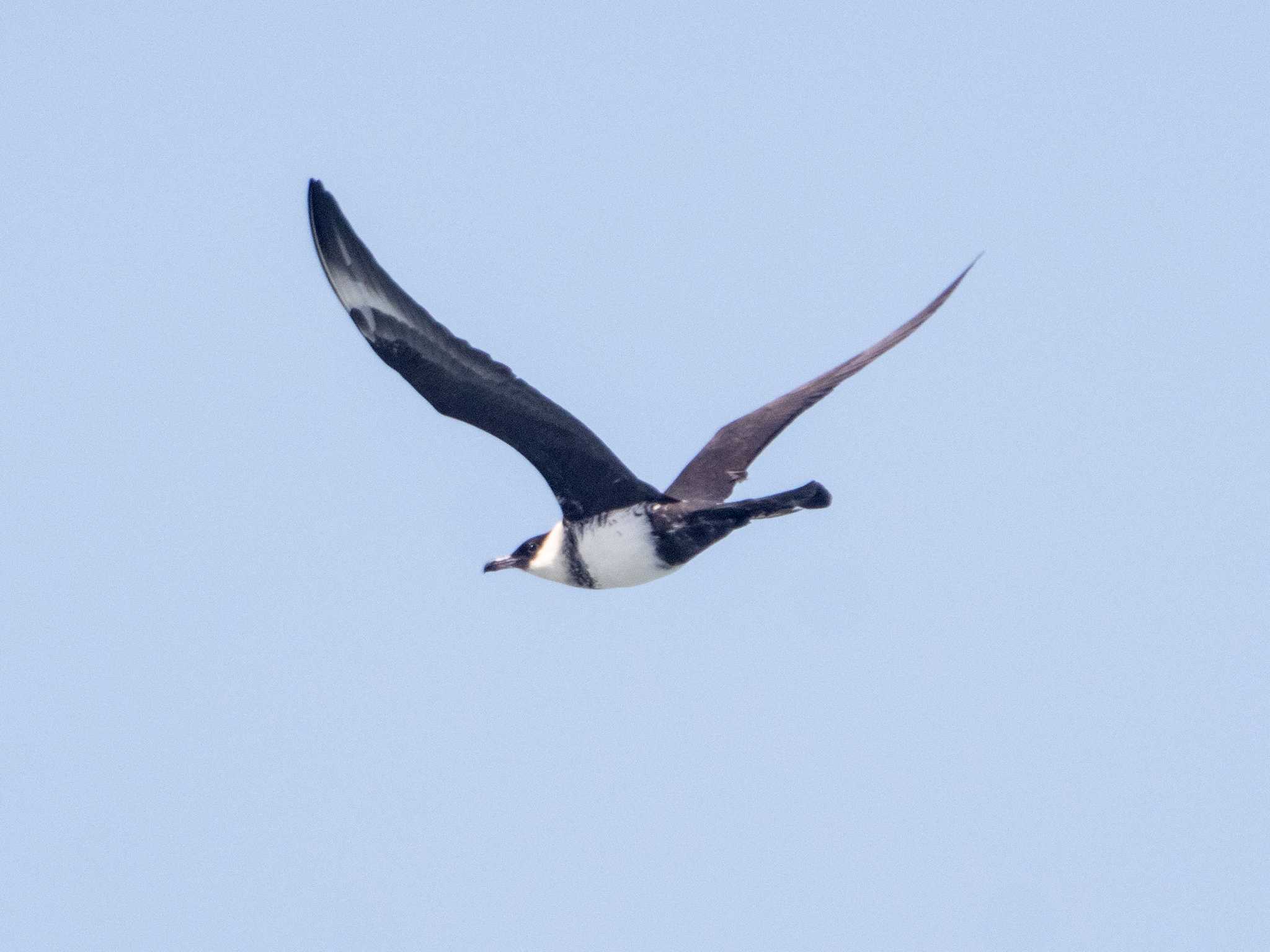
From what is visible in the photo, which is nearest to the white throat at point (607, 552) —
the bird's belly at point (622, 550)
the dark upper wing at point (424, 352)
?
the bird's belly at point (622, 550)

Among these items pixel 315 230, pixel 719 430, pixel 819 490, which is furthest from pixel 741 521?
pixel 315 230

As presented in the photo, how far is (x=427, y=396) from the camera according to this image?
439 inches

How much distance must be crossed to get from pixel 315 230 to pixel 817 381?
304 centimetres

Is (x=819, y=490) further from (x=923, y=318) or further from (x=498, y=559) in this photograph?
(x=498, y=559)

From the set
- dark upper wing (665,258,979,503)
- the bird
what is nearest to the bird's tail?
the bird

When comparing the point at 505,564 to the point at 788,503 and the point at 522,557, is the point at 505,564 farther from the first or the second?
the point at 788,503

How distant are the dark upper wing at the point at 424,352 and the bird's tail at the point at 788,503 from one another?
0.98m

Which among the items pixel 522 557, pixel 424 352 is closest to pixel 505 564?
pixel 522 557

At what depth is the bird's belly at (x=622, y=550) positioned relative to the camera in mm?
11641

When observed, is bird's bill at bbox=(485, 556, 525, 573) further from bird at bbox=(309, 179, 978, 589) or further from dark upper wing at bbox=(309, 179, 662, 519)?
dark upper wing at bbox=(309, 179, 662, 519)

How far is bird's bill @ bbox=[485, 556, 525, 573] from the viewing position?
12.5 metres

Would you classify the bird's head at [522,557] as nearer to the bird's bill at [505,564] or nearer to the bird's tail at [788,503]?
the bird's bill at [505,564]

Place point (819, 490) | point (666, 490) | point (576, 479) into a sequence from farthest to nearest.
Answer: point (666, 490)
point (576, 479)
point (819, 490)

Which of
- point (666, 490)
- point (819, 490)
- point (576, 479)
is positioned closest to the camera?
point (819, 490)
